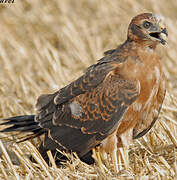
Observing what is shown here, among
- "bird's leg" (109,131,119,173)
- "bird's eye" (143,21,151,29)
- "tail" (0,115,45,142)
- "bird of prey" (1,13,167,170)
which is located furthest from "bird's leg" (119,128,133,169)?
"bird's eye" (143,21,151,29)

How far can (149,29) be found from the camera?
14.7 ft

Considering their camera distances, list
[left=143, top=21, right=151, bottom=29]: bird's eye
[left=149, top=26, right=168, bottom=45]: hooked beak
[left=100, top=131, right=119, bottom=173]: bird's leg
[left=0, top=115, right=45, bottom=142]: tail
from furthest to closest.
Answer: [left=0, top=115, right=45, bottom=142]: tail < [left=100, top=131, right=119, bottom=173]: bird's leg < [left=143, top=21, right=151, bottom=29]: bird's eye < [left=149, top=26, right=168, bottom=45]: hooked beak

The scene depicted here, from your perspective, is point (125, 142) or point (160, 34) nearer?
point (160, 34)

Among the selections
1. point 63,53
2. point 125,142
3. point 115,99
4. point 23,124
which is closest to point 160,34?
point 115,99

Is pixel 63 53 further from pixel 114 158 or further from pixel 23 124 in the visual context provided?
pixel 114 158

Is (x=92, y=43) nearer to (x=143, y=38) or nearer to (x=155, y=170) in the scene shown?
(x=143, y=38)

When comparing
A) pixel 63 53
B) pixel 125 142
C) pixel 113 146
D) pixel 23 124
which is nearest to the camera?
pixel 113 146

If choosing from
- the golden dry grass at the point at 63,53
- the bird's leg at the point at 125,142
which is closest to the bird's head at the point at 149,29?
the golden dry grass at the point at 63,53

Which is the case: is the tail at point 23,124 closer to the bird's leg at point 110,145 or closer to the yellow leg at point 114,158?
the bird's leg at point 110,145

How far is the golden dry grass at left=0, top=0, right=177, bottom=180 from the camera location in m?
4.64

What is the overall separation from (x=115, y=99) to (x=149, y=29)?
0.74m

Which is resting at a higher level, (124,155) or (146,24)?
(146,24)

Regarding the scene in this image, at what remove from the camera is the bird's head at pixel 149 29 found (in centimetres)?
442

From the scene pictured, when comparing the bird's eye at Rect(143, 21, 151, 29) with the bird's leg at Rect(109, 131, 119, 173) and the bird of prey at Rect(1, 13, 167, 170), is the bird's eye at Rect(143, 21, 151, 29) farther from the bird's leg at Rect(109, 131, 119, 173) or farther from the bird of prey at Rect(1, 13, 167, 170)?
the bird's leg at Rect(109, 131, 119, 173)
